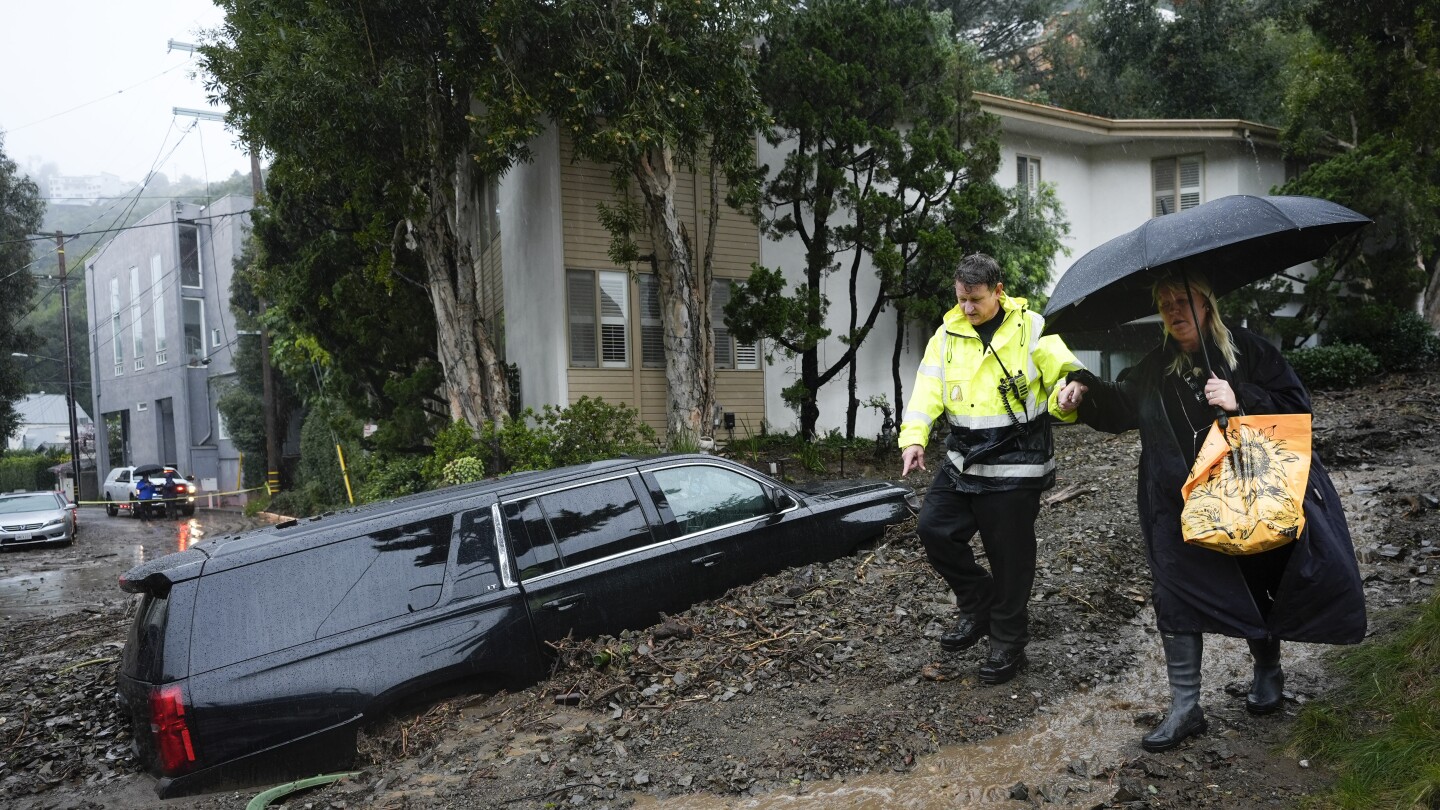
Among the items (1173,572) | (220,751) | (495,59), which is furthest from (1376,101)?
(220,751)

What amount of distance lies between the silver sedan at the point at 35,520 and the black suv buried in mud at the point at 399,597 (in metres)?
19.7

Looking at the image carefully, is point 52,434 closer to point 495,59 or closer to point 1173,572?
point 495,59

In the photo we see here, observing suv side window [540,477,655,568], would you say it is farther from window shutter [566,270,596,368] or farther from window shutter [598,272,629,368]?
window shutter [598,272,629,368]

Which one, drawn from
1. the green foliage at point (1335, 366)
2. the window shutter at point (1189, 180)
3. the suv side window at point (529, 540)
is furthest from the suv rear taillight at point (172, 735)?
the window shutter at point (1189, 180)

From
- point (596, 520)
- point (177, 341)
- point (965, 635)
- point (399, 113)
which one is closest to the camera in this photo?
point (965, 635)

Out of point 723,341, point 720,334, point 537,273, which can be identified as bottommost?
point 723,341

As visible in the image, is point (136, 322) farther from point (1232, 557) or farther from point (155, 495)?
point (1232, 557)

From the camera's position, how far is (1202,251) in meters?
3.41

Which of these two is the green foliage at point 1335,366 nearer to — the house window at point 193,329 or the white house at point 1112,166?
the white house at point 1112,166

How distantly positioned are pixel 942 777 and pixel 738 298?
1101 centimetres

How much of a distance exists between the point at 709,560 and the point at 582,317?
10.2m

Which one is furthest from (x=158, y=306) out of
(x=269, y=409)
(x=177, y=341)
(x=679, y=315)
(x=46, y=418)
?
(x=46, y=418)

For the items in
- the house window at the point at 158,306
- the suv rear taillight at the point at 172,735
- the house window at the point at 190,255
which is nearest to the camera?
the suv rear taillight at the point at 172,735

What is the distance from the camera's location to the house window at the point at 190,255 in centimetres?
4019
